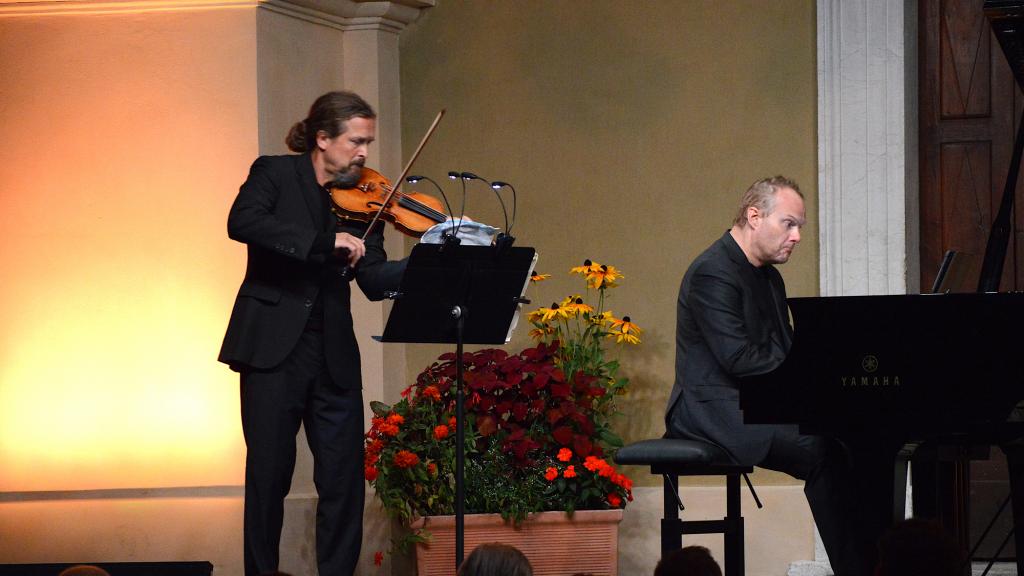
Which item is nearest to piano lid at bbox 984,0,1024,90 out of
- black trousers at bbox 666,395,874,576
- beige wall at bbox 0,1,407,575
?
black trousers at bbox 666,395,874,576

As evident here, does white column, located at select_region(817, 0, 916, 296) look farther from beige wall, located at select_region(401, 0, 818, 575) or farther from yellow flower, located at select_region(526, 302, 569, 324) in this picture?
yellow flower, located at select_region(526, 302, 569, 324)

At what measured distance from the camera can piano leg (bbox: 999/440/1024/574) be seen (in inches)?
146

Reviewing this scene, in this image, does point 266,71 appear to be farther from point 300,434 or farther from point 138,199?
point 300,434

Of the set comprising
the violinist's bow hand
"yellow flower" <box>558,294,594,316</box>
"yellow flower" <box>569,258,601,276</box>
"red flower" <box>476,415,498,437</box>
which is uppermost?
the violinist's bow hand

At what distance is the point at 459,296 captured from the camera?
3.96m

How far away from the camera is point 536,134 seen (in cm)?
589

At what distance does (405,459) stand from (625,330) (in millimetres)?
1020

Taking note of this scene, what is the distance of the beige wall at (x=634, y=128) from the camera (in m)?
5.70

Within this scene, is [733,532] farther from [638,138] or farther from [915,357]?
[638,138]

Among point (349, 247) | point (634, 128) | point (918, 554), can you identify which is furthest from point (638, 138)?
point (918, 554)

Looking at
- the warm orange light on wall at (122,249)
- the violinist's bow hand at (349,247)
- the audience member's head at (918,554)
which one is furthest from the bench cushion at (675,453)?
the warm orange light on wall at (122,249)

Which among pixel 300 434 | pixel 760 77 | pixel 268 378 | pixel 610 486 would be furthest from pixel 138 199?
pixel 760 77

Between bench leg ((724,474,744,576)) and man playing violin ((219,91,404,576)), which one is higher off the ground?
man playing violin ((219,91,404,576))

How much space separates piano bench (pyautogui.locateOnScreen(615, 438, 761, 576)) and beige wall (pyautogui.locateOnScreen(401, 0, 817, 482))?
56.3 inches
